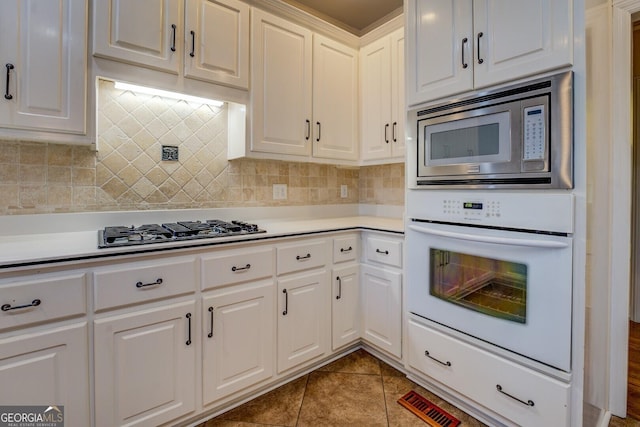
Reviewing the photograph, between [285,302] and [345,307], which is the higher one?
[285,302]

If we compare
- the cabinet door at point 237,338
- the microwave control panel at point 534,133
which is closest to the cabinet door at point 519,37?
the microwave control panel at point 534,133

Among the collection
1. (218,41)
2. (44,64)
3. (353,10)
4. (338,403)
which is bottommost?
(338,403)

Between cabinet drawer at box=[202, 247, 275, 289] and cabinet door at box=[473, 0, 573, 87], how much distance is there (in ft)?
4.55

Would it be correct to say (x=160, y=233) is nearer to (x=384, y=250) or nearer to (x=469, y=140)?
(x=384, y=250)

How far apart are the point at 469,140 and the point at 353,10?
66.7 inches

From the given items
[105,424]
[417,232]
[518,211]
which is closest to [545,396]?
[518,211]

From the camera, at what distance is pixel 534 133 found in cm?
129

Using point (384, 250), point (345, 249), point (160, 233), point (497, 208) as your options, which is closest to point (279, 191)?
point (345, 249)

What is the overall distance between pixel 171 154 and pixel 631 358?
132 inches

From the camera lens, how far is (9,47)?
1.28 meters

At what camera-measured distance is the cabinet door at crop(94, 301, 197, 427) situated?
126 centimetres

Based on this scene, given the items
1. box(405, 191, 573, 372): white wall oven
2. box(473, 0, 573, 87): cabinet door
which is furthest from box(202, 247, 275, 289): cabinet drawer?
box(473, 0, 573, 87): cabinet door

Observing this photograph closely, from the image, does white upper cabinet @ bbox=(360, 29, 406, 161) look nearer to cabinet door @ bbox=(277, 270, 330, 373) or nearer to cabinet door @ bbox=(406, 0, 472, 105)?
cabinet door @ bbox=(406, 0, 472, 105)

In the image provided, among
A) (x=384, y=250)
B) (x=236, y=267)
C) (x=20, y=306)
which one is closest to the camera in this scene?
(x=20, y=306)
